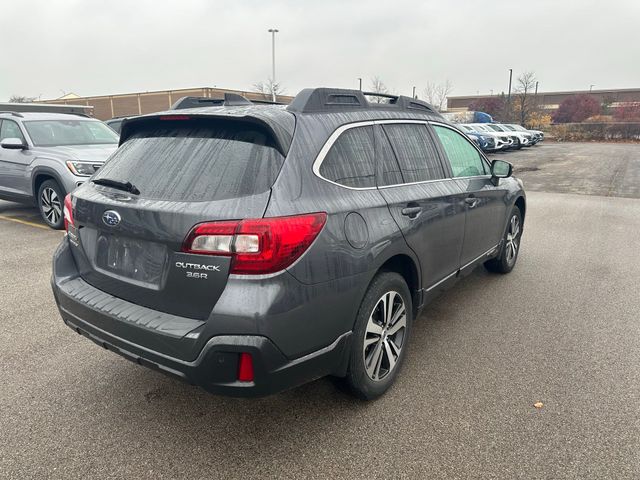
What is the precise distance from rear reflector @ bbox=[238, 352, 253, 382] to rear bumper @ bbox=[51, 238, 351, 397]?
2 cm

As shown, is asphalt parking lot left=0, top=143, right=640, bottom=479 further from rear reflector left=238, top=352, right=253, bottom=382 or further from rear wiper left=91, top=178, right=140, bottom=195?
rear wiper left=91, top=178, right=140, bottom=195

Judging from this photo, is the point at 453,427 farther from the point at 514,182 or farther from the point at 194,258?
the point at 514,182

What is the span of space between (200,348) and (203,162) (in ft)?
3.05

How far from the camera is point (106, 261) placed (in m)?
2.56

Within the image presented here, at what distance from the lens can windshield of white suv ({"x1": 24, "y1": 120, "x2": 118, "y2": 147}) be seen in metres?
7.65

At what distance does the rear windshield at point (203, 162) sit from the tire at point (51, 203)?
17.0 ft

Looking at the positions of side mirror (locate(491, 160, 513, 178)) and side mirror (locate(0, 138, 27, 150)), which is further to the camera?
side mirror (locate(0, 138, 27, 150))

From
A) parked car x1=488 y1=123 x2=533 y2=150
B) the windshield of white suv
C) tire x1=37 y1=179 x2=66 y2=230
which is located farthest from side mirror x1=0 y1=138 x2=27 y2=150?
parked car x1=488 y1=123 x2=533 y2=150

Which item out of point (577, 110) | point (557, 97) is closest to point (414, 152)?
point (577, 110)

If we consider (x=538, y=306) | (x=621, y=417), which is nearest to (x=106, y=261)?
(x=621, y=417)

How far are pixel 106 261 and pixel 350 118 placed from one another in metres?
1.63

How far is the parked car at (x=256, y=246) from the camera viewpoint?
2105 millimetres

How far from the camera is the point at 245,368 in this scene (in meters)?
2.11

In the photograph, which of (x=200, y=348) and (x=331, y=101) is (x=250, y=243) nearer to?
(x=200, y=348)
